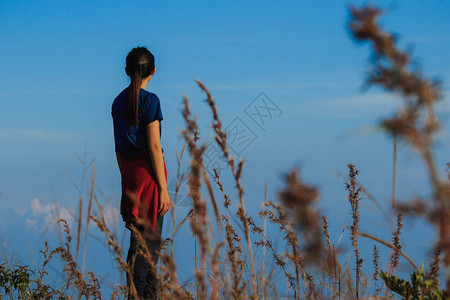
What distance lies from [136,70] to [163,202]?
107 cm

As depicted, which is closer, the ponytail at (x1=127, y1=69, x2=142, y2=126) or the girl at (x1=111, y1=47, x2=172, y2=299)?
the girl at (x1=111, y1=47, x2=172, y2=299)

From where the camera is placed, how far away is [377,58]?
116 centimetres

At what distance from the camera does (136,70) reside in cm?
353

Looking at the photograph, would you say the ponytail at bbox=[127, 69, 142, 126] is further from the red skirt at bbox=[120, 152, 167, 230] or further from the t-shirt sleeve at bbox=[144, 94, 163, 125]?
the red skirt at bbox=[120, 152, 167, 230]

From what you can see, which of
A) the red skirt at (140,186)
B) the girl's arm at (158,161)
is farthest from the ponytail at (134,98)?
the red skirt at (140,186)

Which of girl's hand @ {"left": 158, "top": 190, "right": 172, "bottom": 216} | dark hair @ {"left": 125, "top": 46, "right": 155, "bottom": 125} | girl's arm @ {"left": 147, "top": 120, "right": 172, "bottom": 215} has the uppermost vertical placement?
dark hair @ {"left": 125, "top": 46, "right": 155, "bottom": 125}

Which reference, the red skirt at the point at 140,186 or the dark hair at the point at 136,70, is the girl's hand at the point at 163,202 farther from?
the dark hair at the point at 136,70

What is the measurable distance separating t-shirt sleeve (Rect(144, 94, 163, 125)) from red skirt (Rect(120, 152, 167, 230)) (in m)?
0.26

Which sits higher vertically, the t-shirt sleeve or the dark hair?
the dark hair

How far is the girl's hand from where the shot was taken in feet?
10.7

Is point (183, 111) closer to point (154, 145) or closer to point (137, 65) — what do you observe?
point (154, 145)

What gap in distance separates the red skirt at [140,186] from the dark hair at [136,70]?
11.8 inches

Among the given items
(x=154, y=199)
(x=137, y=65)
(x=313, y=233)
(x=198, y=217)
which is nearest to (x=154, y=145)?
(x=154, y=199)

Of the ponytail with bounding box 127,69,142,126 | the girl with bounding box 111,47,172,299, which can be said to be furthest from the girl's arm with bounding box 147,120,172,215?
the ponytail with bounding box 127,69,142,126
